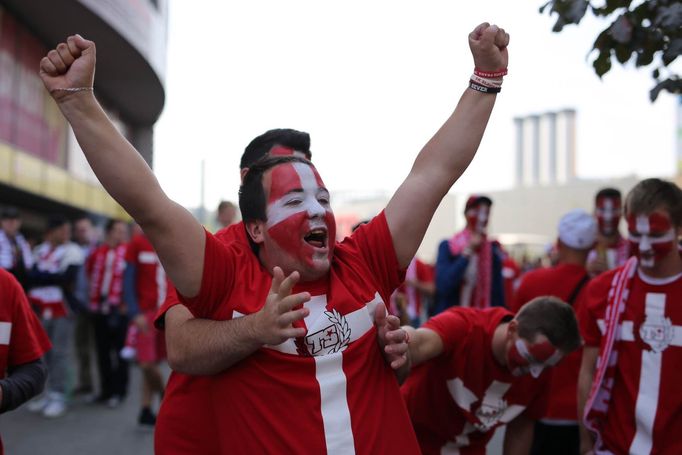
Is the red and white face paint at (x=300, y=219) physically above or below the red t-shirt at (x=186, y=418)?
above

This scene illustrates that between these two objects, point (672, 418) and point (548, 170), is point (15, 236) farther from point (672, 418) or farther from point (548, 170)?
point (548, 170)

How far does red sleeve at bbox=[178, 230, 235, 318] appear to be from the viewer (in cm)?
219

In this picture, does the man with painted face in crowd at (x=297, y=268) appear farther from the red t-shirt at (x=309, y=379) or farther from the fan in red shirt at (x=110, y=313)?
the fan in red shirt at (x=110, y=313)

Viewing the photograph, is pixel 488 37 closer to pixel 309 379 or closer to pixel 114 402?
pixel 309 379

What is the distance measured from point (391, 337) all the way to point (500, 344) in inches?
54.5

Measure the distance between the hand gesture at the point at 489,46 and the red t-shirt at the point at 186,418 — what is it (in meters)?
0.95

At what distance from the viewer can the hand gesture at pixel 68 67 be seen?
2.12 m

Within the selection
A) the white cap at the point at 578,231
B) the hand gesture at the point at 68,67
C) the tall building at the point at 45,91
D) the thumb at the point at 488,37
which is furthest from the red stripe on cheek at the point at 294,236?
the tall building at the point at 45,91

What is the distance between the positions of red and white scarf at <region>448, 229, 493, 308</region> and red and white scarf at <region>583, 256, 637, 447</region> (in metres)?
2.45

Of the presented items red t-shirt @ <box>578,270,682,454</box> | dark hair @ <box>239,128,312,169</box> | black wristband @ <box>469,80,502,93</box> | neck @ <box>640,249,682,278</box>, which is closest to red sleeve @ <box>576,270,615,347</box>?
red t-shirt @ <box>578,270,682,454</box>

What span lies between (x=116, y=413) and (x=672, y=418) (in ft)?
22.0

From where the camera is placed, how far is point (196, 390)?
277 cm

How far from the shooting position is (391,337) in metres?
2.33

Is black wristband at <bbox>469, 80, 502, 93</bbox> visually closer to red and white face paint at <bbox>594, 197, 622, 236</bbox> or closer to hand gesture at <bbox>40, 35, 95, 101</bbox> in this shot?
hand gesture at <bbox>40, 35, 95, 101</bbox>
